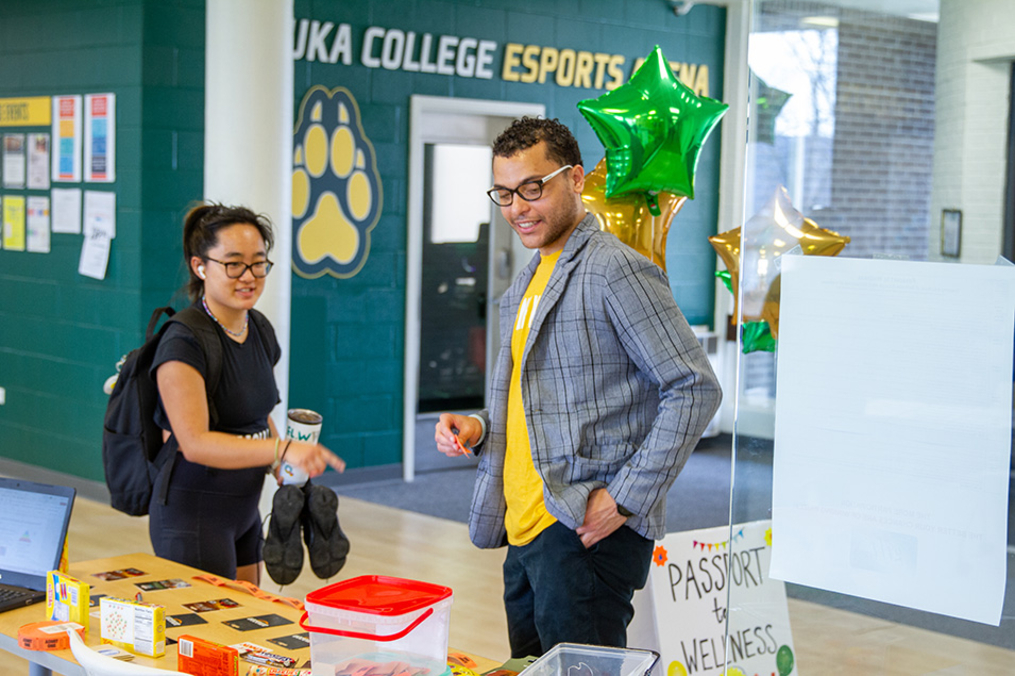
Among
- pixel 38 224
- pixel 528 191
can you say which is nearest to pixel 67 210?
pixel 38 224

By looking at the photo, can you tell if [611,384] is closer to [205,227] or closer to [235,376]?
[235,376]

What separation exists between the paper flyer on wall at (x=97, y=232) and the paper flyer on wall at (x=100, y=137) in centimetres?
10

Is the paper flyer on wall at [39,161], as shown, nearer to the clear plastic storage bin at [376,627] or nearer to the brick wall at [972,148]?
the brick wall at [972,148]

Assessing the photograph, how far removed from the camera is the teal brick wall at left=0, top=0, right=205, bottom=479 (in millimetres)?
5840

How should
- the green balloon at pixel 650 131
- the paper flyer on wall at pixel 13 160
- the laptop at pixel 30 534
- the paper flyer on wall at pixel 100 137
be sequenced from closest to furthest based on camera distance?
the laptop at pixel 30 534, the green balloon at pixel 650 131, the paper flyer on wall at pixel 100 137, the paper flyer on wall at pixel 13 160

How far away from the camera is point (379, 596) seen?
1.79 metres

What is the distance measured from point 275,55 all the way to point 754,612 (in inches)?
141

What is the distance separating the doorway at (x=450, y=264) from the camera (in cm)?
Answer: 682

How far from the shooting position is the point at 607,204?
2.99m

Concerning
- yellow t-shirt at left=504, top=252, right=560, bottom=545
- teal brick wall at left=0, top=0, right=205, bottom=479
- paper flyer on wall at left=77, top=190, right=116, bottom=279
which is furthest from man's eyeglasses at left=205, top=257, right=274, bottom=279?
paper flyer on wall at left=77, top=190, right=116, bottom=279

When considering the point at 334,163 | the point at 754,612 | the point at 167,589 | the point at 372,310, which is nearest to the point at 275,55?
the point at 334,163

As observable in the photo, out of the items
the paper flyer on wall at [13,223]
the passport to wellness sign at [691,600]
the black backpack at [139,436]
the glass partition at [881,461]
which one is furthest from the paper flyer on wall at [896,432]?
the paper flyer on wall at [13,223]

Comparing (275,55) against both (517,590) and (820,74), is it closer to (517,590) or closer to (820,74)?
(517,590)

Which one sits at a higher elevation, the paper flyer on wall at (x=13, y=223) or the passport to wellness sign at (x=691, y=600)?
the paper flyer on wall at (x=13, y=223)
